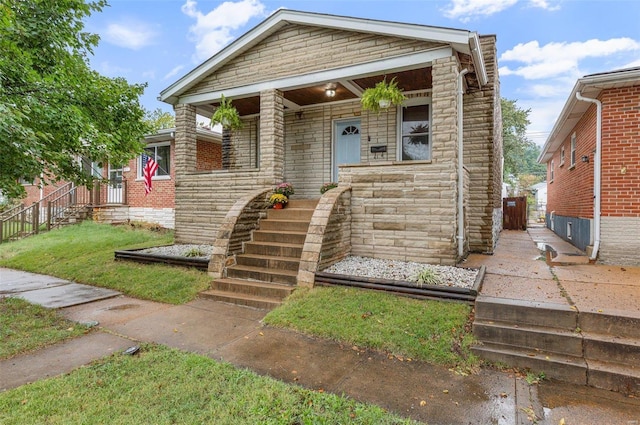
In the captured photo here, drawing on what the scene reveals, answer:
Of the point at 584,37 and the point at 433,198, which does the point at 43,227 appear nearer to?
the point at 433,198

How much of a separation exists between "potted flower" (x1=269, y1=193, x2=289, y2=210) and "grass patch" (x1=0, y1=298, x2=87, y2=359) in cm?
402

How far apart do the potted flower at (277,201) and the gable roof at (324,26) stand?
371cm

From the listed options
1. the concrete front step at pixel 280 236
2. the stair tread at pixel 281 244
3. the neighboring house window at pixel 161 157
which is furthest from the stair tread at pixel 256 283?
the neighboring house window at pixel 161 157

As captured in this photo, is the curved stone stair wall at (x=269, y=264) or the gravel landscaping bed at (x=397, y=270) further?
the curved stone stair wall at (x=269, y=264)

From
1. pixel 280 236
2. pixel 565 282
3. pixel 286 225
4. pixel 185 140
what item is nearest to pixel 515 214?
pixel 565 282

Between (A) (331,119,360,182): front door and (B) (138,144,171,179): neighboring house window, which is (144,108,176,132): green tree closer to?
(B) (138,144,171,179): neighboring house window

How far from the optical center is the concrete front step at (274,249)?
597 centimetres

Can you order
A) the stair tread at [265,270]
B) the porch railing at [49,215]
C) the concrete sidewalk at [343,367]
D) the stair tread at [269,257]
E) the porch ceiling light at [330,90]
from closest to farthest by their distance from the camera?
the concrete sidewalk at [343,367] → the stair tread at [265,270] → the stair tread at [269,257] → the porch ceiling light at [330,90] → the porch railing at [49,215]

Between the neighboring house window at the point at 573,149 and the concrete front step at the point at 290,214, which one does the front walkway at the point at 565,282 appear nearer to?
the concrete front step at the point at 290,214

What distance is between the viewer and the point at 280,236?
6.37 metres

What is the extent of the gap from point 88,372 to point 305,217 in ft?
14.5

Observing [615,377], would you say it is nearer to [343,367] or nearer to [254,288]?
[343,367]

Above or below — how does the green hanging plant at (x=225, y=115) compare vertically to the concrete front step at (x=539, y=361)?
above

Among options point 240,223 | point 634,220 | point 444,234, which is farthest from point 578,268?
point 240,223
